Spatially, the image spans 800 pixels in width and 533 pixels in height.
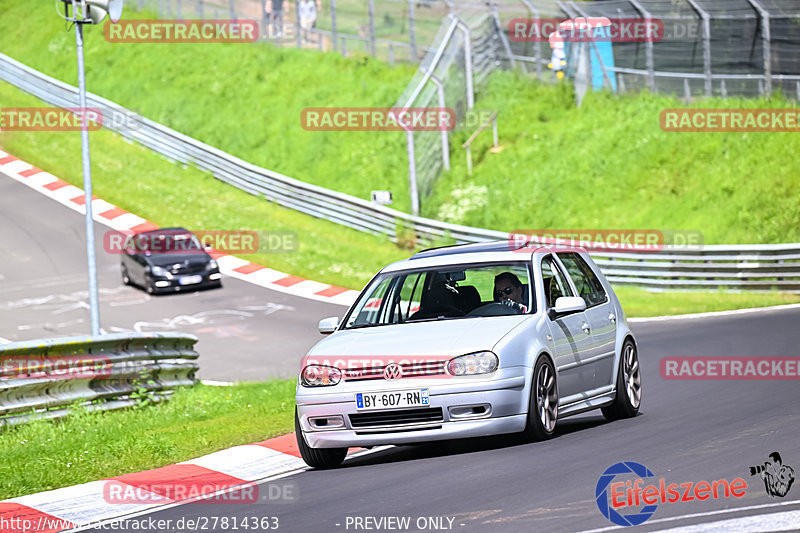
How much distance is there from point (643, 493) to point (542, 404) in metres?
2.39

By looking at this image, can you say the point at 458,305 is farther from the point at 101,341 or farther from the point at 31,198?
the point at 31,198

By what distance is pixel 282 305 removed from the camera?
88.4ft

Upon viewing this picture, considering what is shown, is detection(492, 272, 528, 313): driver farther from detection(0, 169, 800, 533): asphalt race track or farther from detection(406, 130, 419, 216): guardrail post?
detection(406, 130, 419, 216): guardrail post

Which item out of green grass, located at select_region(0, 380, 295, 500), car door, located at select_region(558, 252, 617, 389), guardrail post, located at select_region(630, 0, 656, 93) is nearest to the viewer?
green grass, located at select_region(0, 380, 295, 500)

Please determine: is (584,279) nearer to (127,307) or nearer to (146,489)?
(146,489)

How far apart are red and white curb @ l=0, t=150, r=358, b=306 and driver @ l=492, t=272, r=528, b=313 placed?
16.2m

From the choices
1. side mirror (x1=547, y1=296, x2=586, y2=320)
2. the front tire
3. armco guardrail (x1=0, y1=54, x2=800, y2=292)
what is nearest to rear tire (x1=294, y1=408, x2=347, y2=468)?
the front tire

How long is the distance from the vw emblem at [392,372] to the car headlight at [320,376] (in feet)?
1.34

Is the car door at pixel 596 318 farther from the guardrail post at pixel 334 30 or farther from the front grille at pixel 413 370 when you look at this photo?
the guardrail post at pixel 334 30

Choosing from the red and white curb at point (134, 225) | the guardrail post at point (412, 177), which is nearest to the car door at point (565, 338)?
the red and white curb at point (134, 225)

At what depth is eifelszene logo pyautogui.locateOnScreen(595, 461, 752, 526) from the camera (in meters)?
6.72

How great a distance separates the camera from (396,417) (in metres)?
9.24

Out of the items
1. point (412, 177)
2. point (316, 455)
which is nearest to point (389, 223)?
point (412, 177)

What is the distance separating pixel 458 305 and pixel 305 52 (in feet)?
130
